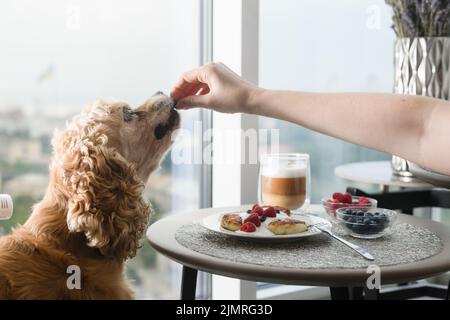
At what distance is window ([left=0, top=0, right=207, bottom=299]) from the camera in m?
2.19

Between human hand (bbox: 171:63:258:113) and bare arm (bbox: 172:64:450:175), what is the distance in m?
0.04

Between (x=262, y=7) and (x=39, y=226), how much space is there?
1.57 meters

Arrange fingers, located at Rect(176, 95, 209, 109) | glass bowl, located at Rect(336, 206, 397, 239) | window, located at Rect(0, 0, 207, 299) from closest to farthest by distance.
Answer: glass bowl, located at Rect(336, 206, 397, 239) → fingers, located at Rect(176, 95, 209, 109) → window, located at Rect(0, 0, 207, 299)

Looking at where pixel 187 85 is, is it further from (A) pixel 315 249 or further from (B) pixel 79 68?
(B) pixel 79 68

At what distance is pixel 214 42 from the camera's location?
246 cm

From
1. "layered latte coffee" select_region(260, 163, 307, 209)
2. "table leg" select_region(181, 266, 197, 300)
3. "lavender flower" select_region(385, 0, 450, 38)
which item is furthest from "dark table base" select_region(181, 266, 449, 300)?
"lavender flower" select_region(385, 0, 450, 38)

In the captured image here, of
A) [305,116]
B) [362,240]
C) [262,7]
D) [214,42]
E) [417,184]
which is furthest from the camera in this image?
[262,7]

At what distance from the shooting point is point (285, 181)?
5.60ft

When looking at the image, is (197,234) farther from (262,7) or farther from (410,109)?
(262,7)

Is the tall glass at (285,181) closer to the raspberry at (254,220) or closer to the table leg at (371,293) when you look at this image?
the raspberry at (254,220)

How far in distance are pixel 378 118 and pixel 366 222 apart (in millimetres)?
291

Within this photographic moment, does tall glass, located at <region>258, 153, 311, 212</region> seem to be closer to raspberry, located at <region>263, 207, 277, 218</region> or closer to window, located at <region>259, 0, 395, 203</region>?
raspberry, located at <region>263, 207, 277, 218</region>

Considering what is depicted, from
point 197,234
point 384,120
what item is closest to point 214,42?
point 197,234

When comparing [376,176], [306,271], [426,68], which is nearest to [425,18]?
[426,68]
